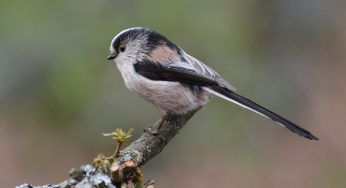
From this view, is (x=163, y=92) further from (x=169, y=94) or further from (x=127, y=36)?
(x=127, y=36)

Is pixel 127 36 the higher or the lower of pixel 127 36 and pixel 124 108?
the lower

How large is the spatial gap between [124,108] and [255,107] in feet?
8.24

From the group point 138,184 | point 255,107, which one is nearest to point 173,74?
point 255,107

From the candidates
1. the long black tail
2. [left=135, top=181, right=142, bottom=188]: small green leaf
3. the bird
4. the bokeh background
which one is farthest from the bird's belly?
the bokeh background

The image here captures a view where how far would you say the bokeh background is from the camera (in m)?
5.54

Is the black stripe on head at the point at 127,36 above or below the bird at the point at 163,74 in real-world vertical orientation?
above

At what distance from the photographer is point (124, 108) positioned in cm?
545

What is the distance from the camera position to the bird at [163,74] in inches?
133

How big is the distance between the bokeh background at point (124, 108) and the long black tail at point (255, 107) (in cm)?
209

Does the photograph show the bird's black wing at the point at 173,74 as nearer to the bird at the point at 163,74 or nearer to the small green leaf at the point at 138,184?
the bird at the point at 163,74

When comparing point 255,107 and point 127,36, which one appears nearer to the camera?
point 255,107

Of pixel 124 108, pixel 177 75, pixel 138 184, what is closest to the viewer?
pixel 138 184

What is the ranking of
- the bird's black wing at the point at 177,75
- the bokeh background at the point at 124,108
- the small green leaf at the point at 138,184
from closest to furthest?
the small green leaf at the point at 138,184
the bird's black wing at the point at 177,75
the bokeh background at the point at 124,108

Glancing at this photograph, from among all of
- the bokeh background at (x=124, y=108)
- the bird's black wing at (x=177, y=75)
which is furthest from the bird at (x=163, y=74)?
the bokeh background at (x=124, y=108)
